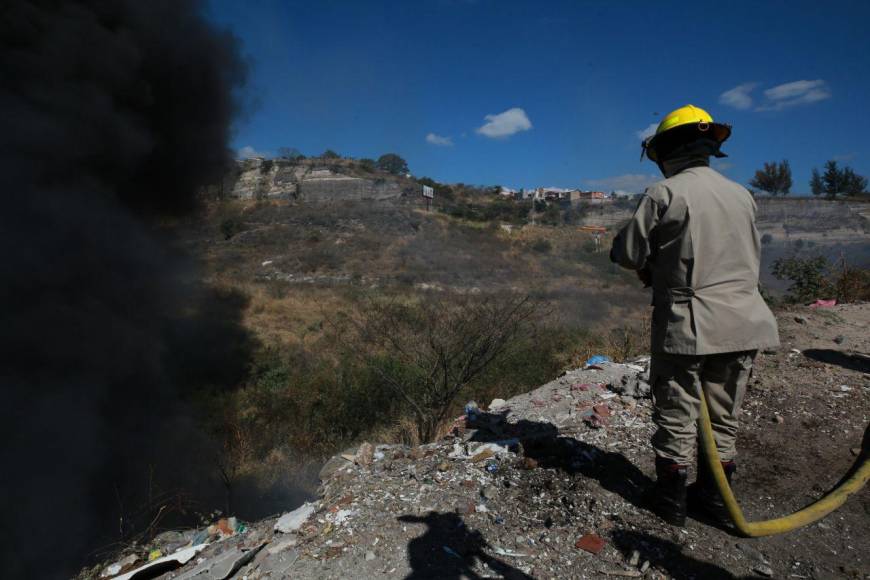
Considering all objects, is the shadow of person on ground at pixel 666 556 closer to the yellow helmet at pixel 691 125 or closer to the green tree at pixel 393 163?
the yellow helmet at pixel 691 125

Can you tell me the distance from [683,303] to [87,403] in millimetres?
6324

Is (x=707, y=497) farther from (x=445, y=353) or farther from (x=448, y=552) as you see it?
(x=445, y=353)

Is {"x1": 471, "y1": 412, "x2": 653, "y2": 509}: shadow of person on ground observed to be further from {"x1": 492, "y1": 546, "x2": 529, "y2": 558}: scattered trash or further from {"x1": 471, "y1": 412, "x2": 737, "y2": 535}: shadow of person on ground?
{"x1": 492, "y1": 546, "x2": 529, "y2": 558}: scattered trash

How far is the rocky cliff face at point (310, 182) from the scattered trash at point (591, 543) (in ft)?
122

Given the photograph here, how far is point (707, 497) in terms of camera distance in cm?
222

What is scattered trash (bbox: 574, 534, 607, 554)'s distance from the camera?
208cm

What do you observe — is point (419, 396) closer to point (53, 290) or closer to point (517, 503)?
point (517, 503)

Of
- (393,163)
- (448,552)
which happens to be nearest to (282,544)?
(448,552)

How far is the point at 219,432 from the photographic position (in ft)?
25.2

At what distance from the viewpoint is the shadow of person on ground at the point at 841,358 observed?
14.1 feet

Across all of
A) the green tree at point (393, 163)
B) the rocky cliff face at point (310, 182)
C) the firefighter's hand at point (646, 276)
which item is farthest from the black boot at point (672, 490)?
the green tree at point (393, 163)

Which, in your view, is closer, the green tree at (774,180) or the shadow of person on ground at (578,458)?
the shadow of person on ground at (578,458)

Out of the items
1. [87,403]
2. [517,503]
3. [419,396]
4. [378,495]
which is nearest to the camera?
[517,503]

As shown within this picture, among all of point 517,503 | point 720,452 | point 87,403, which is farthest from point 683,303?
point 87,403
